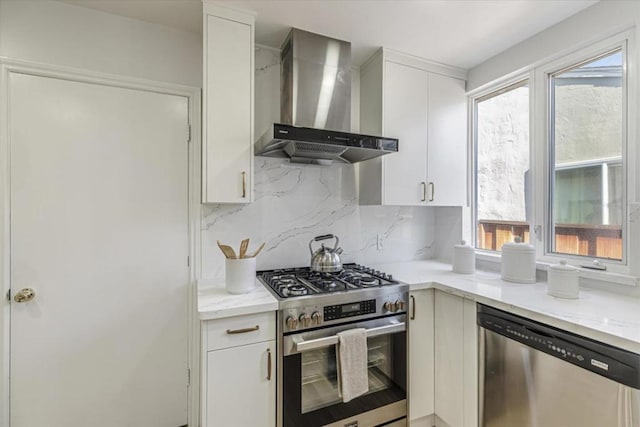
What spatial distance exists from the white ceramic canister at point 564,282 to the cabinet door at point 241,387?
1.46m

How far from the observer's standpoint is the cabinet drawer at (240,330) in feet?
4.30

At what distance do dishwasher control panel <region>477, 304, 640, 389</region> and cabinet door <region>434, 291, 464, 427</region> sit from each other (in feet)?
0.66

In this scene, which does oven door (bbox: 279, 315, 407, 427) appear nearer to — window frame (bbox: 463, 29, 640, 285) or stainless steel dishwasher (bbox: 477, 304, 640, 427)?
stainless steel dishwasher (bbox: 477, 304, 640, 427)

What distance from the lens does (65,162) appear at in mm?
1566

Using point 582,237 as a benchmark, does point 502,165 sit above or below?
above

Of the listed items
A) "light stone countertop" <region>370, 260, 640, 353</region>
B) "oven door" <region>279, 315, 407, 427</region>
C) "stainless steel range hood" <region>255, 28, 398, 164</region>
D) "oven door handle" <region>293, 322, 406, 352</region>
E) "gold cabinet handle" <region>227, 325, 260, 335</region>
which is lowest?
"oven door" <region>279, 315, 407, 427</region>

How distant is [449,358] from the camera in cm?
172

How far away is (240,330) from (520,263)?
1.65 metres

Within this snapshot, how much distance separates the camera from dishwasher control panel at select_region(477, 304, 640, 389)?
1.01m

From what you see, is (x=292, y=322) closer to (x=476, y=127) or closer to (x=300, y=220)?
(x=300, y=220)

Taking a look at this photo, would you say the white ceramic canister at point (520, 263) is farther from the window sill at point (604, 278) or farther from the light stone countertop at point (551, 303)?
A: the window sill at point (604, 278)

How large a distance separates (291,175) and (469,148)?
150 centimetres

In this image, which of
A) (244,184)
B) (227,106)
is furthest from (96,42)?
(244,184)

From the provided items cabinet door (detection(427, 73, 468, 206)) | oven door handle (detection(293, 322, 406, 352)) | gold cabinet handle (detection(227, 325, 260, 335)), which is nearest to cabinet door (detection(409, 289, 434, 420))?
oven door handle (detection(293, 322, 406, 352))
